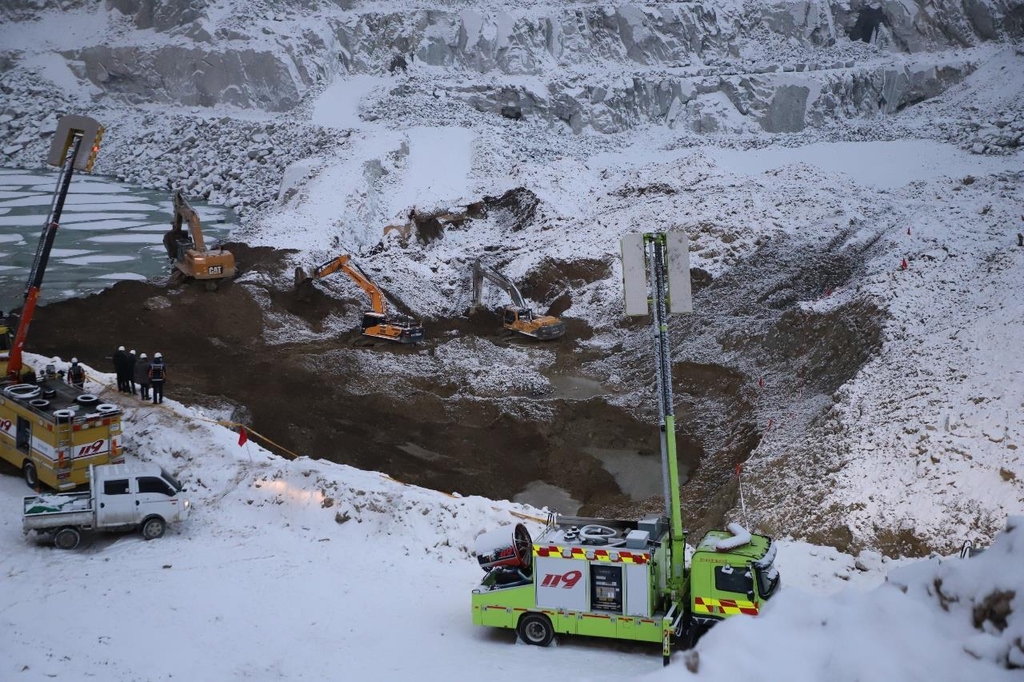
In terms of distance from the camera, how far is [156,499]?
14.0m

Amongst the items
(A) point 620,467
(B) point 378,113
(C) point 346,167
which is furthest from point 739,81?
(A) point 620,467

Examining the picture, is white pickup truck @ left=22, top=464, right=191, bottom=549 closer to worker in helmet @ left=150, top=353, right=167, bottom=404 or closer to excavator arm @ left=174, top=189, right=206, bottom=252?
worker in helmet @ left=150, top=353, right=167, bottom=404

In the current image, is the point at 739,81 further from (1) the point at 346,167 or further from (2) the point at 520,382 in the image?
(2) the point at 520,382

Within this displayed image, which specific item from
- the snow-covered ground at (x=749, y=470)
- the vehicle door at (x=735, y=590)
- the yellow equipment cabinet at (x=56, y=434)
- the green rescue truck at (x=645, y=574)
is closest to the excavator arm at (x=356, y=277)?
the snow-covered ground at (x=749, y=470)

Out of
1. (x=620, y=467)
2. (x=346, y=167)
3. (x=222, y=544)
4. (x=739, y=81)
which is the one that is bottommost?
(x=620, y=467)

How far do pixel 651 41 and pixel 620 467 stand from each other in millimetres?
46195

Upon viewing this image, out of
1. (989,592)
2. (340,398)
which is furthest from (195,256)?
(989,592)

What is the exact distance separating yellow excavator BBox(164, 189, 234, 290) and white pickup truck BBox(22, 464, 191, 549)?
56.8ft

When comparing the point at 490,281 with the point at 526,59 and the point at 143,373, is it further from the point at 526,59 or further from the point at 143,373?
the point at 526,59

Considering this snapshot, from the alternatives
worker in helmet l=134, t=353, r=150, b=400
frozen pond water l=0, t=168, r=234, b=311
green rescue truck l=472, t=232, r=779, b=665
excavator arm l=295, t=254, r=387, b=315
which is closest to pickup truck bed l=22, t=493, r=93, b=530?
worker in helmet l=134, t=353, r=150, b=400

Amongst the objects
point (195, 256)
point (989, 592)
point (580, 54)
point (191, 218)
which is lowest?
point (195, 256)

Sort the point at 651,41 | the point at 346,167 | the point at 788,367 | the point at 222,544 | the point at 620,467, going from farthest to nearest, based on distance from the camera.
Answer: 1. the point at 651,41
2. the point at 346,167
3. the point at 788,367
4. the point at 620,467
5. the point at 222,544

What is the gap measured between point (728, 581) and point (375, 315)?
20.1 m

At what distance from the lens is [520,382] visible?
2475 centimetres
